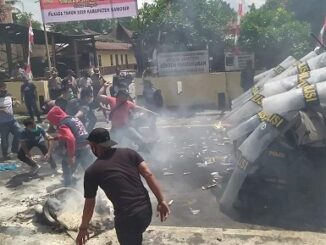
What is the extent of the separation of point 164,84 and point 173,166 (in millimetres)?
7437

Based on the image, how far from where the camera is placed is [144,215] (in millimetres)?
3473

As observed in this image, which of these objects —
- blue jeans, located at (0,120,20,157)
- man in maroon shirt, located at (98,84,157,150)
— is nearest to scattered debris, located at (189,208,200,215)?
man in maroon shirt, located at (98,84,157,150)

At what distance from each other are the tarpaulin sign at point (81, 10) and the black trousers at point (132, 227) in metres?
12.0

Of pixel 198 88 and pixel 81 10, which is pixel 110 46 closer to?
pixel 81 10

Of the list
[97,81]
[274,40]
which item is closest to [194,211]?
[97,81]

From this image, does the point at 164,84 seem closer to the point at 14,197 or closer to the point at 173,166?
the point at 173,166

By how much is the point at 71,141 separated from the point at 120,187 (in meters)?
3.03

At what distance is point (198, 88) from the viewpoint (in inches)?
587

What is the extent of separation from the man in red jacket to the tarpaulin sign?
866cm

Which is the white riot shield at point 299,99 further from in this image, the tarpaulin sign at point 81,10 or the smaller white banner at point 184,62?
the tarpaulin sign at point 81,10

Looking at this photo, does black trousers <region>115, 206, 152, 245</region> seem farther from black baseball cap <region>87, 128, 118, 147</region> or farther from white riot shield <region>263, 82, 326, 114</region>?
white riot shield <region>263, 82, 326, 114</region>

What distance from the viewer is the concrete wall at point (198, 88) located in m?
14.7

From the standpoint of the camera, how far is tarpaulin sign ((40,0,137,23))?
14586mm

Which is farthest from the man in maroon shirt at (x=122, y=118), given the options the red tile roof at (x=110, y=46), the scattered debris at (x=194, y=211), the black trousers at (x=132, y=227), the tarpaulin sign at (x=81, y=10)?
the red tile roof at (x=110, y=46)
